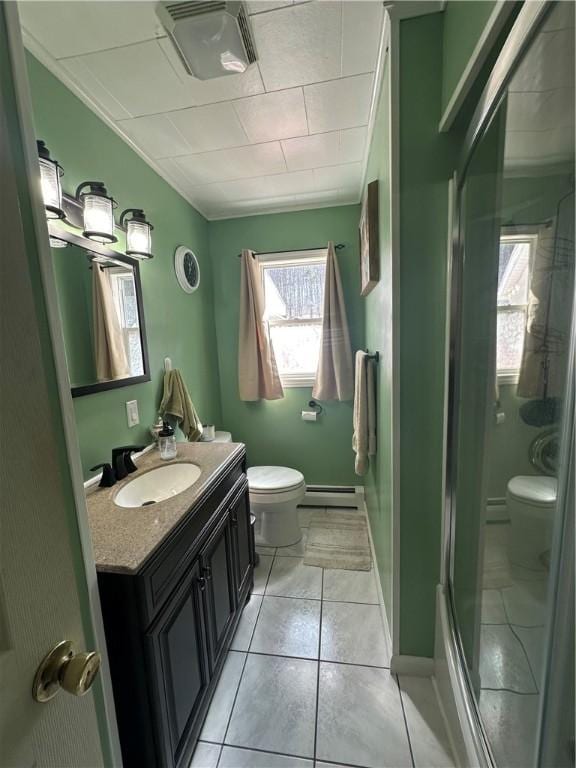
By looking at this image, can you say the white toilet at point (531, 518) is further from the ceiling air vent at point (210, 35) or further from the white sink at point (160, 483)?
the ceiling air vent at point (210, 35)

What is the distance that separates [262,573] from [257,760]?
89 centimetres

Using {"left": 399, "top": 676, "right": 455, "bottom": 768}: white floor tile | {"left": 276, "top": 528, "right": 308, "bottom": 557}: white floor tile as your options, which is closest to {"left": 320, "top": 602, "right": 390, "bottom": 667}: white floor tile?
{"left": 399, "top": 676, "right": 455, "bottom": 768}: white floor tile

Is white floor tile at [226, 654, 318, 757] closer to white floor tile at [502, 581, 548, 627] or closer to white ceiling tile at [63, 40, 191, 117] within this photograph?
white floor tile at [502, 581, 548, 627]

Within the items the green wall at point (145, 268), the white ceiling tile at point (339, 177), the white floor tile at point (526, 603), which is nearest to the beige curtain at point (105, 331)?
the green wall at point (145, 268)

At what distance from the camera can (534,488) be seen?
66 centimetres

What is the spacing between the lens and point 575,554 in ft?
1.70

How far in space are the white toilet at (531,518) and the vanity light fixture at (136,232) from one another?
5.78 ft

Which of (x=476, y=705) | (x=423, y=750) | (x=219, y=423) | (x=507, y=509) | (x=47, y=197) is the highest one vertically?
(x=47, y=197)

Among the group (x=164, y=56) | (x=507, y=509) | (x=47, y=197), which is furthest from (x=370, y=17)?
(x=507, y=509)

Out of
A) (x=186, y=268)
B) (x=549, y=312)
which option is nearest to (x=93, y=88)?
(x=186, y=268)

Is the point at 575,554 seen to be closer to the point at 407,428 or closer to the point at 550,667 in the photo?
the point at 550,667

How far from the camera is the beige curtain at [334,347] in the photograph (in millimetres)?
2414

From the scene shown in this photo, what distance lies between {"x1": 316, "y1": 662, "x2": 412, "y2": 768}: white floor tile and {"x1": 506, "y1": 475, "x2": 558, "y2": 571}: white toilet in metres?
0.92

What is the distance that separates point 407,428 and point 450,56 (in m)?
1.20
